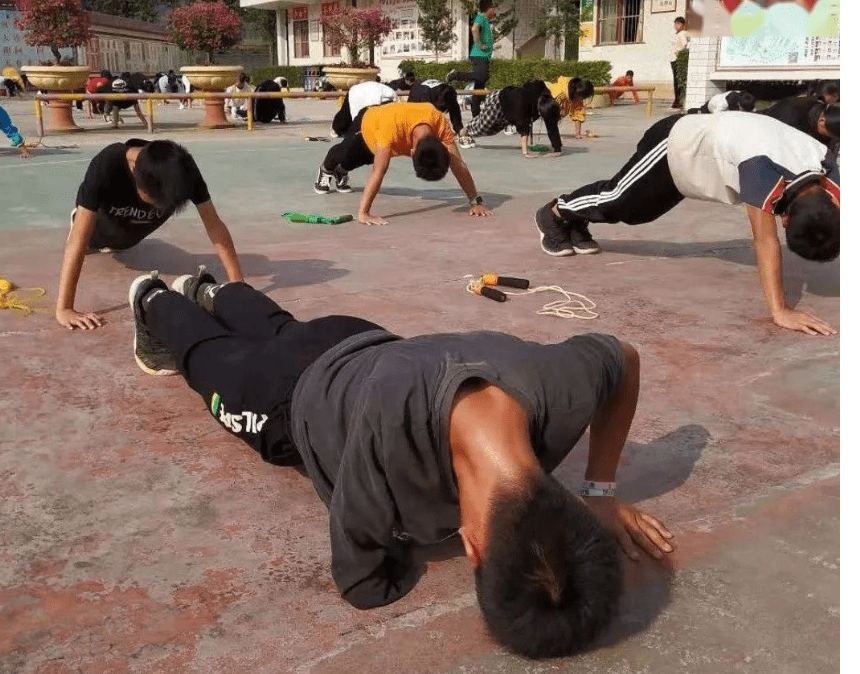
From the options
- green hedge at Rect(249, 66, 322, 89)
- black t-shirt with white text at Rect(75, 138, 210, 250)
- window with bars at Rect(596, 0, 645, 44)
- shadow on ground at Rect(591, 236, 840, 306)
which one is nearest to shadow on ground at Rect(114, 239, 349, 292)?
black t-shirt with white text at Rect(75, 138, 210, 250)

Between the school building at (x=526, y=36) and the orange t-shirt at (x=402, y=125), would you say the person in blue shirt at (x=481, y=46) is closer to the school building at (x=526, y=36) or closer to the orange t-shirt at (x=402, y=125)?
the orange t-shirt at (x=402, y=125)

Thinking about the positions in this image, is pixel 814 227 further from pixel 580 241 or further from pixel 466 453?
pixel 466 453

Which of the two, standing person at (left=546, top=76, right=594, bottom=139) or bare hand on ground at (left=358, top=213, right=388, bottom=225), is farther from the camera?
standing person at (left=546, top=76, right=594, bottom=139)

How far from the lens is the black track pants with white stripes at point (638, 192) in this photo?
4.94m

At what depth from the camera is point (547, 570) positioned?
60.4 inches

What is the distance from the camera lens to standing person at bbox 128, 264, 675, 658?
1584 millimetres

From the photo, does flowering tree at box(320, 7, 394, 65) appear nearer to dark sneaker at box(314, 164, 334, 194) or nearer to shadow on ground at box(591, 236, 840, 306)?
dark sneaker at box(314, 164, 334, 194)

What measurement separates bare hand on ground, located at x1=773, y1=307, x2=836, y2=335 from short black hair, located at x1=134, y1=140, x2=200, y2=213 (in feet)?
8.84

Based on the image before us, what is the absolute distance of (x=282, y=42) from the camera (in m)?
37.2

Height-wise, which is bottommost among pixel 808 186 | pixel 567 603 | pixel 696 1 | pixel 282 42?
pixel 567 603

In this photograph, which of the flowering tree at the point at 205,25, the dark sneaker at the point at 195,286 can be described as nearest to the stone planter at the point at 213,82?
the flowering tree at the point at 205,25

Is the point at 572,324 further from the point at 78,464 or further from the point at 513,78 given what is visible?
the point at 513,78

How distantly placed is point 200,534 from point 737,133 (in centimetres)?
323

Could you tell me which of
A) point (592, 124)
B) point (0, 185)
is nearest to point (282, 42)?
point (592, 124)
